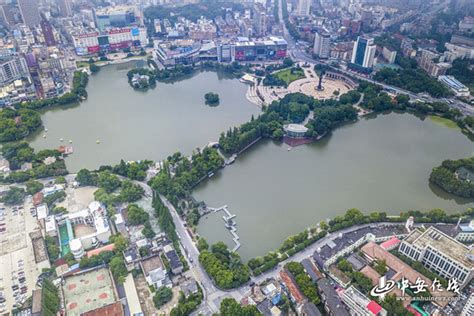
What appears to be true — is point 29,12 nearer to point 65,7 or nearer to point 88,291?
point 65,7

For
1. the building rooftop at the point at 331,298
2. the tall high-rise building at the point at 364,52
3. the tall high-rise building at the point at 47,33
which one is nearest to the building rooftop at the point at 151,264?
the building rooftop at the point at 331,298

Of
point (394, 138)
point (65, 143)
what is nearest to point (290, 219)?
point (394, 138)

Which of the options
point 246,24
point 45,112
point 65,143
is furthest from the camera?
point 246,24

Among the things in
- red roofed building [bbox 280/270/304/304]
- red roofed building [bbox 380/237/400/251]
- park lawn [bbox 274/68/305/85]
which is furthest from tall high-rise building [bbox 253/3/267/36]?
red roofed building [bbox 280/270/304/304]

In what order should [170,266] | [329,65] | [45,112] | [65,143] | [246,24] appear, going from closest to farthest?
[170,266] < [65,143] < [45,112] < [329,65] < [246,24]

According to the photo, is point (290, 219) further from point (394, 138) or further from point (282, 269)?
point (394, 138)

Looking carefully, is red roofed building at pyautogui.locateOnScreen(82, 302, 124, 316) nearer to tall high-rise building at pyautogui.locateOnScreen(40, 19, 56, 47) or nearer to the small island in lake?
the small island in lake
